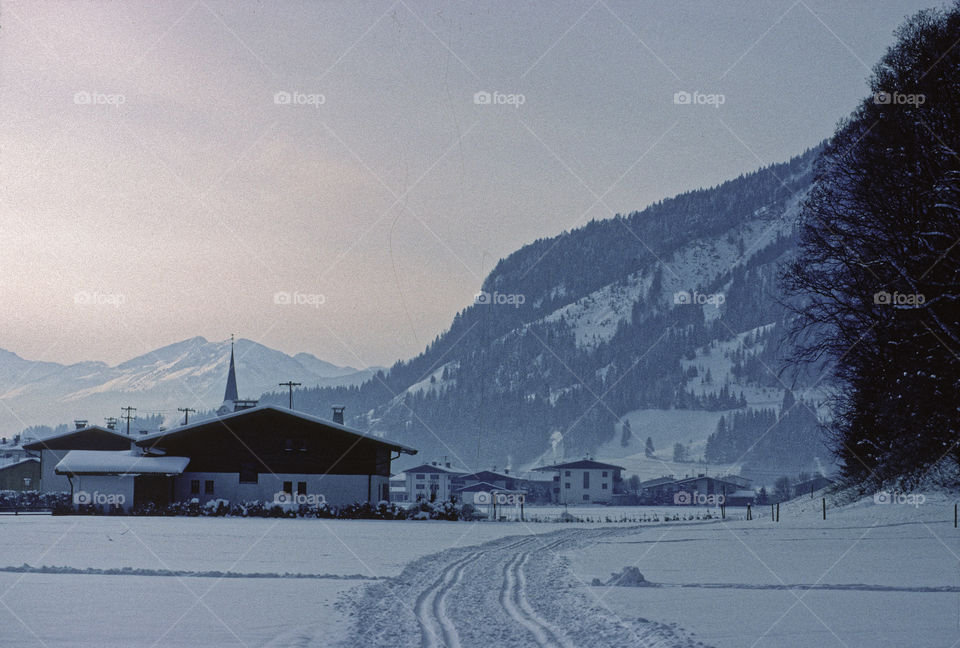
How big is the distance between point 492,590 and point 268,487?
122ft

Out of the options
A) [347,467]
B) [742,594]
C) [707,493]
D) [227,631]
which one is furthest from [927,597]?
[707,493]

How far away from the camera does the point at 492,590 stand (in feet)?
54.5

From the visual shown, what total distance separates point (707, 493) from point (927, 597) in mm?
138438

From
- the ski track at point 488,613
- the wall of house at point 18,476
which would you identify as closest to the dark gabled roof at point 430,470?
the wall of house at point 18,476

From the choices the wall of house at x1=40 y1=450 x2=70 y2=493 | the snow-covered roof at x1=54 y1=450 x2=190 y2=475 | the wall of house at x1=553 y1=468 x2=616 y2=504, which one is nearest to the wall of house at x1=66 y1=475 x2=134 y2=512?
the snow-covered roof at x1=54 y1=450 x2=190 y2=475

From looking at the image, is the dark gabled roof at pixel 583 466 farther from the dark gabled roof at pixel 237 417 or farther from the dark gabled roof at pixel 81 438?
the dark gabled roof at pixel 237 417

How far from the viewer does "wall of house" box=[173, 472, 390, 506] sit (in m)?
51.5

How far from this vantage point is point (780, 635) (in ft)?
37.4

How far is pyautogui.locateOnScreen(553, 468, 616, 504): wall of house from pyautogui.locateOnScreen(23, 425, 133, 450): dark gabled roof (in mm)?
81499

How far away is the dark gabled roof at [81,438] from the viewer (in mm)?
71625

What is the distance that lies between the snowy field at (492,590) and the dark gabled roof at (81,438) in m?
45.9

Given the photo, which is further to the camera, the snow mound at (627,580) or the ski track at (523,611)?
the snow mound at (627,580)

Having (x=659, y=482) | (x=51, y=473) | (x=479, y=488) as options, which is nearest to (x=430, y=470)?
(x=479, y=488)

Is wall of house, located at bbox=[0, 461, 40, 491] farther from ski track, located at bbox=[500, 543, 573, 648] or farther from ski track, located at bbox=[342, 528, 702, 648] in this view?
ski track, located at bbox=[500, 543, 573, 648]
